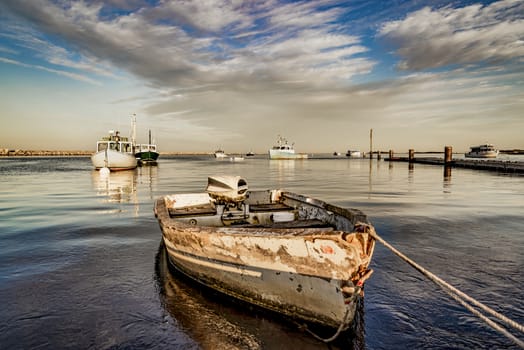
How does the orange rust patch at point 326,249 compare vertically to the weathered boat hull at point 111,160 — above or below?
below

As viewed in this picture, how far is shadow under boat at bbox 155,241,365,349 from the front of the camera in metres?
3.70

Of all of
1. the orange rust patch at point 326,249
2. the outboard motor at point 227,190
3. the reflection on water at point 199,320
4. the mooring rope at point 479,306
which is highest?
the outboard motor at point 227,190

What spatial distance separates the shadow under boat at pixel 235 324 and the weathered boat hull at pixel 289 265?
138 millimetres

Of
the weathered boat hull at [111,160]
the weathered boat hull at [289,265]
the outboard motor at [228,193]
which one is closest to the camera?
the weathered boat hull at [289,265]

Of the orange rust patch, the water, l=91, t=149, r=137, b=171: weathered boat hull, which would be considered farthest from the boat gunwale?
l=91, t=149, r=137, b=171: weathered boat hull

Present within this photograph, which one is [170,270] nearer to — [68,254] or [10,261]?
[68,254]

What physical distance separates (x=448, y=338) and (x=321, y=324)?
1.60m

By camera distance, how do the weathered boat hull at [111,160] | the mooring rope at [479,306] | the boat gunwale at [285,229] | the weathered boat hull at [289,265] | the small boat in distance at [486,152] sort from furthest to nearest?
the small boat in distance at [486,152]
the weathered boat hull at [111,160]
the boat gunwale at [285,229]
the weathered boat hull at [289,265]
the mooring rope at [479,306]

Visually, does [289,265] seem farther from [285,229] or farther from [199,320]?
[199,320]

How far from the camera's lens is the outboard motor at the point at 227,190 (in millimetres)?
7957

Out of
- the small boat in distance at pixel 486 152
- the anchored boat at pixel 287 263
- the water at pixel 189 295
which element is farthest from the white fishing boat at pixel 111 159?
the small boat in distance at pixel 486 152

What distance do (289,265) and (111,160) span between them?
3798 centimetres

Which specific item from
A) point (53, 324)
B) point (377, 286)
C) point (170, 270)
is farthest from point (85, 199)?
point (377, 286)

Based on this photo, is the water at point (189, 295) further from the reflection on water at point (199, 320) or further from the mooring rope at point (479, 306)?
the mooring rope at point (479, 306)
